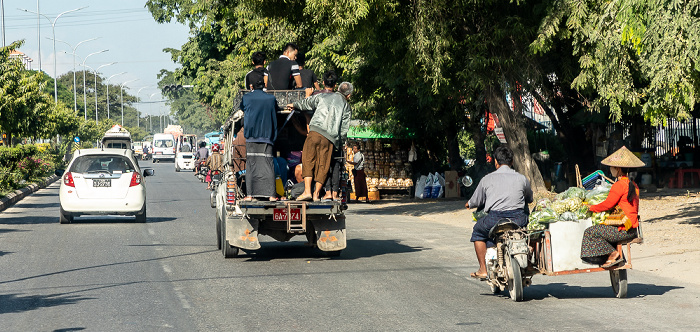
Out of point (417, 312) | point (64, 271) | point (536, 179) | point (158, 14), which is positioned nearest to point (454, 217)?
point (536, 179)

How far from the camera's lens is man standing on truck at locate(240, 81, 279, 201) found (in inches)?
498

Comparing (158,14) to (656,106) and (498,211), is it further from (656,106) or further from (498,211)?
(498,211)

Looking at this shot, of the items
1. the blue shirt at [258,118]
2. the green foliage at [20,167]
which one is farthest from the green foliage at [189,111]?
the blue shirt at [258,118]

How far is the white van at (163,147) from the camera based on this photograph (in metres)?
83.6

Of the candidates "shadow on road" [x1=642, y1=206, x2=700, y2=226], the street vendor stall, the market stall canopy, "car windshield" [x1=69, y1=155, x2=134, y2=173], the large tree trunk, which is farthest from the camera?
the street vendor stall

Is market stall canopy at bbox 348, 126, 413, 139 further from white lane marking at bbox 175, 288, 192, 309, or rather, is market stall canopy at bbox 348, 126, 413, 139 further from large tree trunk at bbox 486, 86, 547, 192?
white lane marking at bbox 175, 288, 192, 309

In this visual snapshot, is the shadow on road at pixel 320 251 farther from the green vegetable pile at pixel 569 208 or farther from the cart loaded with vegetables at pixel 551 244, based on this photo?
the green vegetable pile at pixel 569 208

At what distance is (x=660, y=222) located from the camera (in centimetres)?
1752

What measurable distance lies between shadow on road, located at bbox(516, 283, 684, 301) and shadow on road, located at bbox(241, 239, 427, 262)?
3.75 m

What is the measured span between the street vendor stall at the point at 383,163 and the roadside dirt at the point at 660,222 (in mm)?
720

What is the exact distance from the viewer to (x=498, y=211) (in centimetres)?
923

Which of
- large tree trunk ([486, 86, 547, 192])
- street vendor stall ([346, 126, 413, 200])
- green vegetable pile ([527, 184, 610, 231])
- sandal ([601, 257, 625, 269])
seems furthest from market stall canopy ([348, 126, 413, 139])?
sandal ([601, 257, 625, 269])

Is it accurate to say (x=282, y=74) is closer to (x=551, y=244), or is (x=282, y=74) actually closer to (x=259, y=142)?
(x=259, y=142)

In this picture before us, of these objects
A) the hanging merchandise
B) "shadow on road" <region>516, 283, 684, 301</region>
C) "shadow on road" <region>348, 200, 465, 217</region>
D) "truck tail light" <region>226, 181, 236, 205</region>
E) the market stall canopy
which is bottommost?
"shadow on road" <region>516, 283, 684, 301</region>
